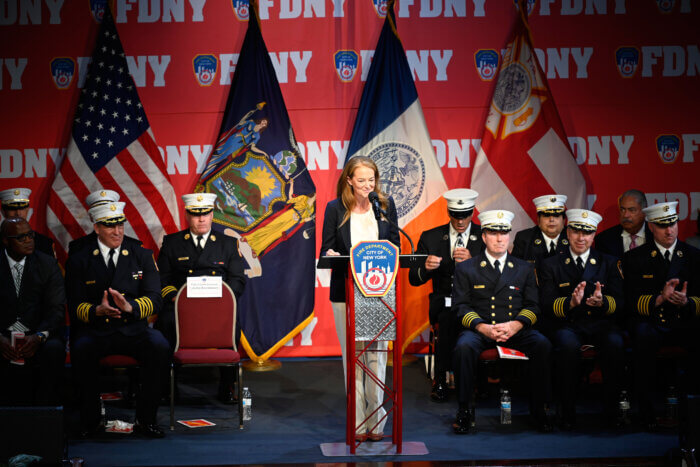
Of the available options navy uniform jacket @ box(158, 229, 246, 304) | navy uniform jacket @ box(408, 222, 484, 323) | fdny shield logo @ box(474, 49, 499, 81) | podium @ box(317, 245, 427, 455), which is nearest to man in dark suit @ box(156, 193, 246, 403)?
navy uniform jacket @ box(158, 229, 246, 304)

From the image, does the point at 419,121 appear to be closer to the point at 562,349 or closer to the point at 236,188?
the point at 236,188

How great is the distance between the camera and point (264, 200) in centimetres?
743

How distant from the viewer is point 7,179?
297 inches

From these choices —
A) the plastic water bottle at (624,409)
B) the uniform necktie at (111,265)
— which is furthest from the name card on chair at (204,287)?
the plastic water bottle at (624,409)

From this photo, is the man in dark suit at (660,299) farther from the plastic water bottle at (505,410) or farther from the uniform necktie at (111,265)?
the uniform necktie at (111,265)

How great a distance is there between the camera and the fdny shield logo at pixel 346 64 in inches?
301

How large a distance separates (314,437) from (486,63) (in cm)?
423

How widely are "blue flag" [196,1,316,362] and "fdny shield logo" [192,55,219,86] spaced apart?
0.30 meters

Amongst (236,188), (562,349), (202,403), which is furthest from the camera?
(236,188)

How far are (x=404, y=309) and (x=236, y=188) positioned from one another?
195cm

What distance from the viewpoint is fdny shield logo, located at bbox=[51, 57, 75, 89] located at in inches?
298

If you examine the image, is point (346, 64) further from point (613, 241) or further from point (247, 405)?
point (247, 405)

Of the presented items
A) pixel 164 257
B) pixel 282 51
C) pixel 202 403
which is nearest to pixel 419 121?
pixel 282 51

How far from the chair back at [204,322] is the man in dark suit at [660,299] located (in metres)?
2.94
